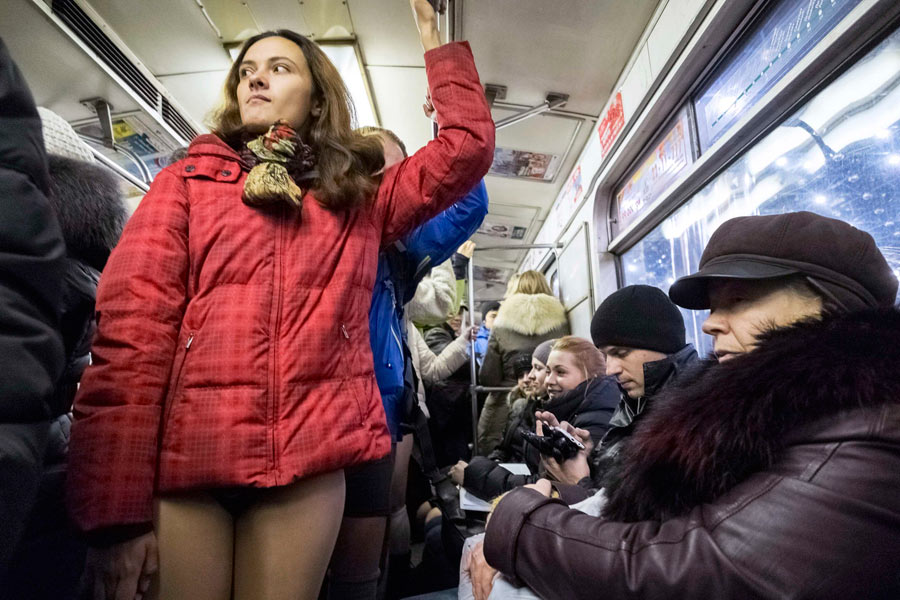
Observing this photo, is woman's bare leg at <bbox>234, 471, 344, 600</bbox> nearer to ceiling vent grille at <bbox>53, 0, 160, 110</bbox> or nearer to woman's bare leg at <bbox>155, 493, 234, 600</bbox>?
woman's bare leg at <bbox>155, 493, 234, 600</bbox>

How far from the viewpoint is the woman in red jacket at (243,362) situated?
2.30 ft

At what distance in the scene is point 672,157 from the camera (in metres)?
2.51

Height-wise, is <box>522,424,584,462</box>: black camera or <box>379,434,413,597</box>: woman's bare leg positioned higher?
<box>522,424,584,462</box>: black camera

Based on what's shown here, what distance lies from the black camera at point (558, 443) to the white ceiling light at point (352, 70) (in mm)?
2068

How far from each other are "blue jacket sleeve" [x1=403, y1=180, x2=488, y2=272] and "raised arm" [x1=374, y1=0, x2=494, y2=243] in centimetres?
24

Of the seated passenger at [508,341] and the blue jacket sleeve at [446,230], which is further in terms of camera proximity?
the seated passenger at [508,341]

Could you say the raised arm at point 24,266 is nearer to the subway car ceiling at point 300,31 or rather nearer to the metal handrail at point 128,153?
the subway car ceiling at point 300,31

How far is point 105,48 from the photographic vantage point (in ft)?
8.00

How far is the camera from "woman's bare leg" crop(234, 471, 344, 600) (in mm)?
738

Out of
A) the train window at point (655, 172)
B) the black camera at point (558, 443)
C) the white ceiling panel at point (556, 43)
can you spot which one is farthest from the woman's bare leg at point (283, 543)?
the white ceiling panel at point (556, 43)

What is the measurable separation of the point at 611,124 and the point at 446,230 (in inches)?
89.1

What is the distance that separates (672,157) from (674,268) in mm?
614

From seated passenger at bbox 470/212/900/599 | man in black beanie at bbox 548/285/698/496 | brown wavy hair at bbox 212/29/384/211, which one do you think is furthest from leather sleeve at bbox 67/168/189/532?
man in black beanie at bbox 548/285/698/496

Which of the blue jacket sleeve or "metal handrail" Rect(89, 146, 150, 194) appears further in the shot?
"metal handrail" Rect(89, 146, 150, 194)
